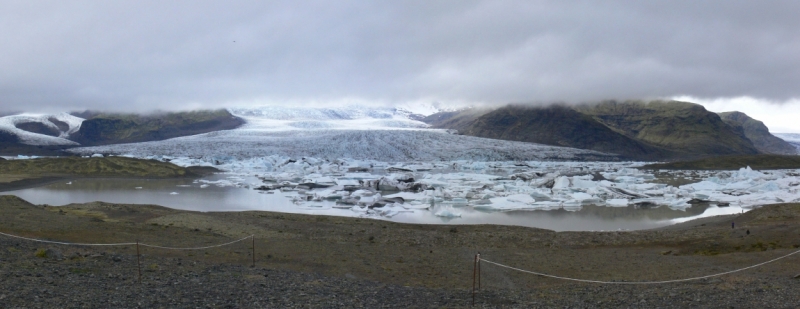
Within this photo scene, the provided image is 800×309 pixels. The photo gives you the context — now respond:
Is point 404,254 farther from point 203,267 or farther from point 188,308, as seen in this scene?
point 188,308

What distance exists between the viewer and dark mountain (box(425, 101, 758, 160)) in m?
92.4

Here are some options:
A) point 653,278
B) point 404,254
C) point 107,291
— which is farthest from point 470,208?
point 107,291

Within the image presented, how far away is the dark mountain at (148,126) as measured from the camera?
96875 mm

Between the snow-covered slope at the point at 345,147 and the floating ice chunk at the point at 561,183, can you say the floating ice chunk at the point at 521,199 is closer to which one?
the floating ice chunk at the point at 561,183

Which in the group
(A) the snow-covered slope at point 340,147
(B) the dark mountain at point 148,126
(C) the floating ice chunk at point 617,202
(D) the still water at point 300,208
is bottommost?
(D) the still water at point 300,208

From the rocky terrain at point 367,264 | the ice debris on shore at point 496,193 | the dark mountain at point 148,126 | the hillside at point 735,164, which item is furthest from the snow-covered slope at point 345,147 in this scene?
the rocky terrain at point 367,264

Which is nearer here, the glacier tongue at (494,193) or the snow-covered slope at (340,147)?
the glacier tongue at (494,193)

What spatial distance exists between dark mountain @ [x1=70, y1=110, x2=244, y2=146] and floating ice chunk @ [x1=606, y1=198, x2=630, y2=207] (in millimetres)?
78924

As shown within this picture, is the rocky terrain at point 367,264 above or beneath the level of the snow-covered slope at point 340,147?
beneath

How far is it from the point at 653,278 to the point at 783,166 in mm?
64517

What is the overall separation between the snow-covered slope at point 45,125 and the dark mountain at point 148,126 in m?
5.11

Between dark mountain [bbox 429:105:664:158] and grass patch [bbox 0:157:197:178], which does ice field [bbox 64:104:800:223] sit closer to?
grass patch [bbox 0:157:197:178]

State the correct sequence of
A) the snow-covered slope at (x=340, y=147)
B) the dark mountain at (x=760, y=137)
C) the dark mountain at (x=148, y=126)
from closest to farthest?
the snow-covered slope at (x=340, y=147)
the dark mountain at (x=148, y=126)
the dark mountain at (x=760, y=137)

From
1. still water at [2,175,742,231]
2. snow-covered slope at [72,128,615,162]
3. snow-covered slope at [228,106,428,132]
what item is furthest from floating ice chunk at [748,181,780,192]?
snow-covered slope at [228,106,428,132]
